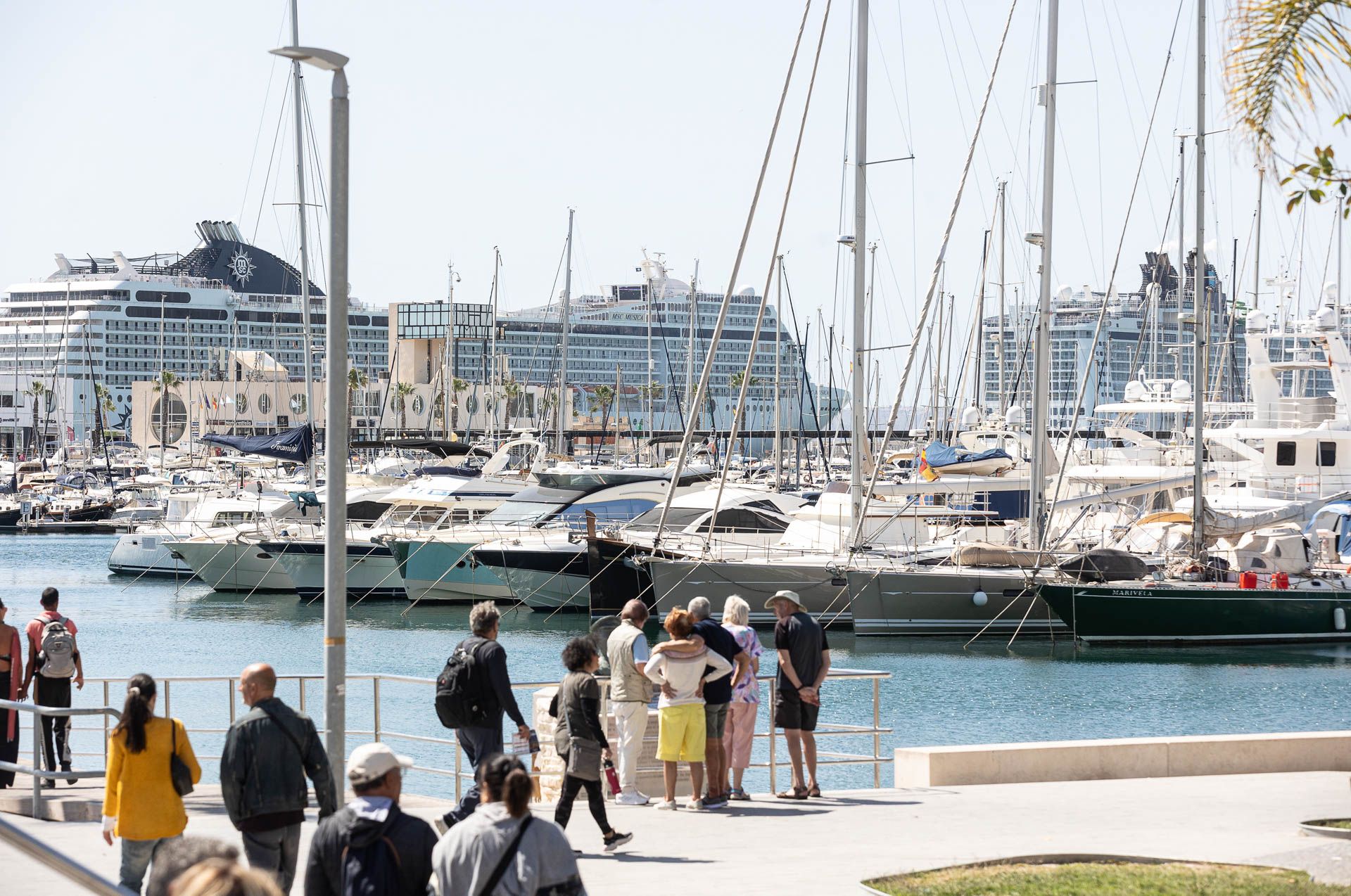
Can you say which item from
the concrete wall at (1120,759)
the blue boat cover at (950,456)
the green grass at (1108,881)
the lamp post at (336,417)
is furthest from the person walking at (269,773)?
the blue boat cover at (950,456)

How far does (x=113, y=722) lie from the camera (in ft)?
67.6

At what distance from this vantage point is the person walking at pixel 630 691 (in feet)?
37.8

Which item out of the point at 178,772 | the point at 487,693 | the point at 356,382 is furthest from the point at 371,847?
the point at 356,382

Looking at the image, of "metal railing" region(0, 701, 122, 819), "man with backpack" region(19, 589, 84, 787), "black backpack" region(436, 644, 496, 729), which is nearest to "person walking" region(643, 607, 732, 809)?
"black backpack" region(436, 644, 496, 729)

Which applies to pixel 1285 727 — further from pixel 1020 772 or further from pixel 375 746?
pixel 375 746

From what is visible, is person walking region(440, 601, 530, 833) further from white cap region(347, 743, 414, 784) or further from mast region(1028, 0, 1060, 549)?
mast region(1028, 0, 1060, 549)

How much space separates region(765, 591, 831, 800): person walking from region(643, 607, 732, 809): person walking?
Answer: 826 millimetres

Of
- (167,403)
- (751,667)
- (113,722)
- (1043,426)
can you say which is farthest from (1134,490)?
(167,403)

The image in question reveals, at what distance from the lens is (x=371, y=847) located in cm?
646

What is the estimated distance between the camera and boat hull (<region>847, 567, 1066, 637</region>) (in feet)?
112

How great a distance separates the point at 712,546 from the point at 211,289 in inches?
5581

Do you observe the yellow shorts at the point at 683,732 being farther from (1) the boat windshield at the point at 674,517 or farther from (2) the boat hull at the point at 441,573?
(2) the boat hull at the point at 441,573

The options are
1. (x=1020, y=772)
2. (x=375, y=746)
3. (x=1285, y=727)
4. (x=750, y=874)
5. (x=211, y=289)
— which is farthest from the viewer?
(x=211, y=289)

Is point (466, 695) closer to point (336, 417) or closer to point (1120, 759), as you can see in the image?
point (336, 417)
